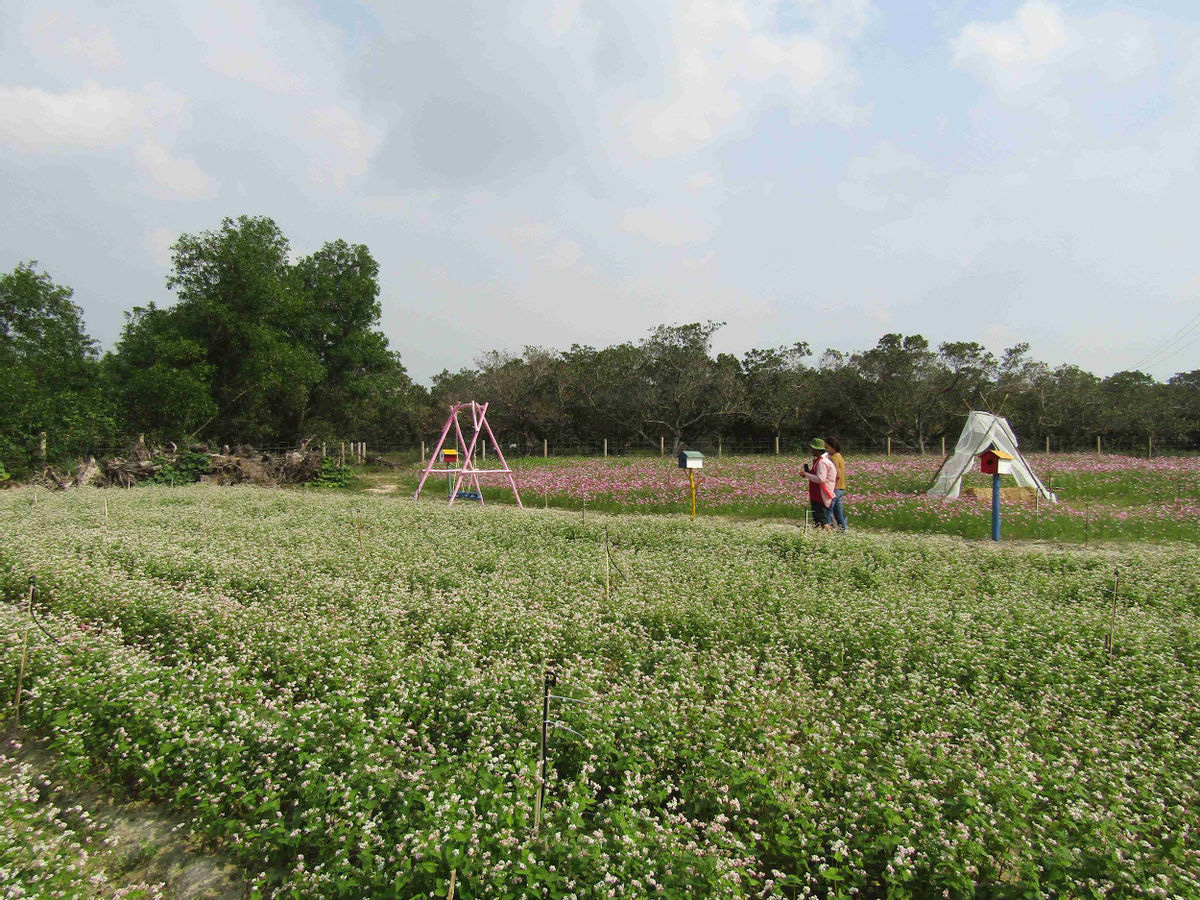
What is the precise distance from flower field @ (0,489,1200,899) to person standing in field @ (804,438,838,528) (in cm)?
340

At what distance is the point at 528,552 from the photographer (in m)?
10.0

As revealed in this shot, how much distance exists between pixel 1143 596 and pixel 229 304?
97.8 feet

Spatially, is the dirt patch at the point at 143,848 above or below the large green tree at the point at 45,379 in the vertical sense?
below

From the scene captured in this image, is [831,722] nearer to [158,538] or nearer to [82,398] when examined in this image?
[158,538]

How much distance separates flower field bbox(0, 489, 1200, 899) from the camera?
302 centimetres

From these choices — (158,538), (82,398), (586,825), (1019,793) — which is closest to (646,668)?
(586,825)

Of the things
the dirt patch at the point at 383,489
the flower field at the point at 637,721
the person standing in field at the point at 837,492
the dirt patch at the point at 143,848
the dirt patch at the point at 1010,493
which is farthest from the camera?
the dirt patch at the point at 383,489

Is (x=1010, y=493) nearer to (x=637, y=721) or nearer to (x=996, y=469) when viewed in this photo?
(x=996, y=469)

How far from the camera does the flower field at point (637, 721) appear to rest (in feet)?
9.92

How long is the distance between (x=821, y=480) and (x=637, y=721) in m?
8.60

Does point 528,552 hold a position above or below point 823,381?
below

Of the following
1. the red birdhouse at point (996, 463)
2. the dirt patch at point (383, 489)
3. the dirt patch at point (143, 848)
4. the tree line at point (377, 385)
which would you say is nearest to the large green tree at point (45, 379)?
the tree line at point (377, 385)

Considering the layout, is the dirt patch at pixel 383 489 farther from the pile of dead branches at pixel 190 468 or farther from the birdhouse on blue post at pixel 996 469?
the birdhouse on blue post at pixel 996 469

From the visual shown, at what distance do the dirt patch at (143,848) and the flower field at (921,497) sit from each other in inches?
520
